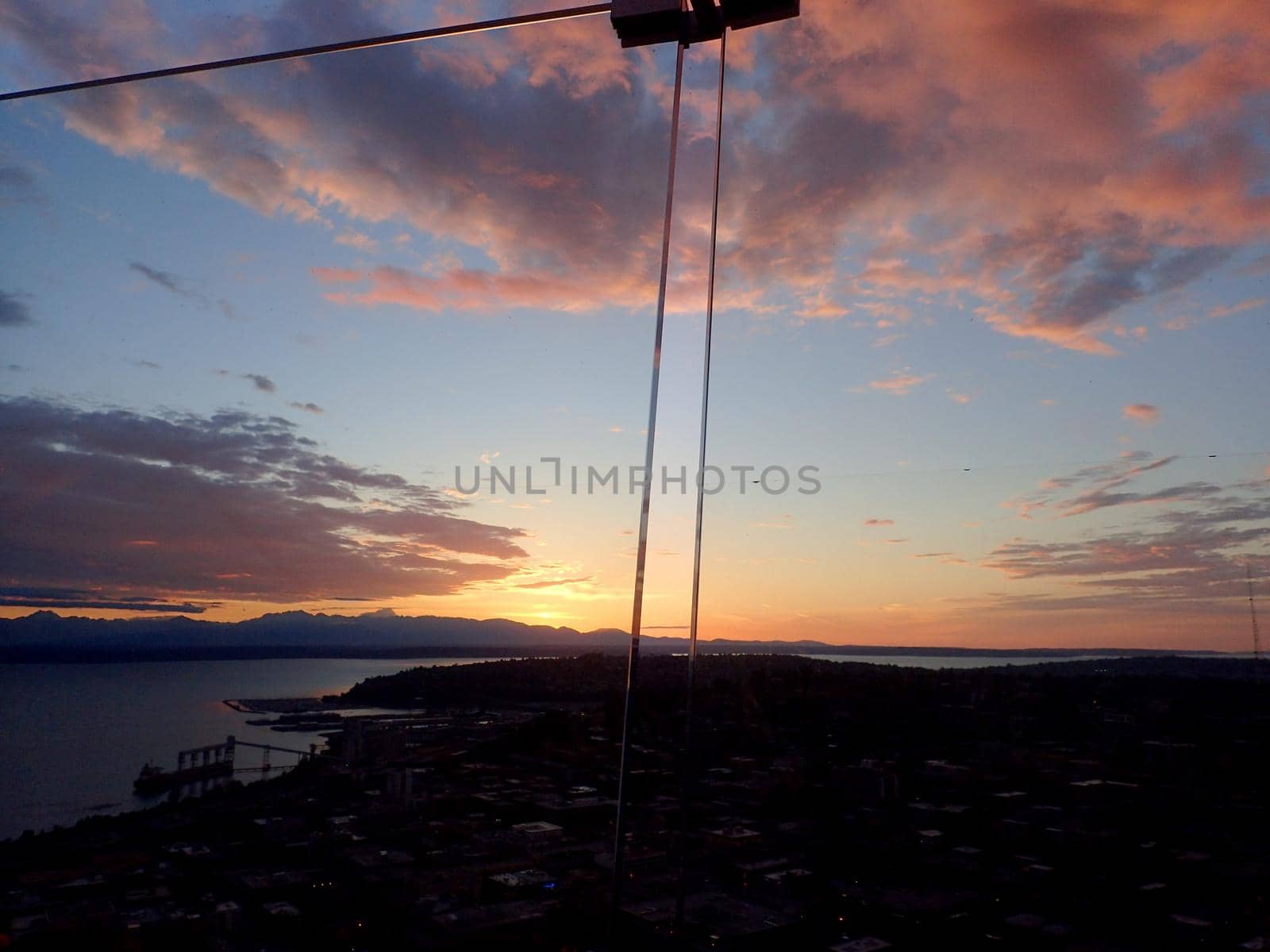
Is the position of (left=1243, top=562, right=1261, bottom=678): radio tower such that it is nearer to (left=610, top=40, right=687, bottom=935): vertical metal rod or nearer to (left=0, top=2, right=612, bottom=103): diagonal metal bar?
(left=610, top=40, right=687, bottom=935): vertical metal rod

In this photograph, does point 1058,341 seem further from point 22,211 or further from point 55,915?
point 22,211

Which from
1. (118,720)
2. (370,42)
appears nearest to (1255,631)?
(370,42)

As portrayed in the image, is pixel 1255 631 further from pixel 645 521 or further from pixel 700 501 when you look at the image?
pixel 645 521

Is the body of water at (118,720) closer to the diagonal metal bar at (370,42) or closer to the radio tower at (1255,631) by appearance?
the diagonal metal bar at (370,42)

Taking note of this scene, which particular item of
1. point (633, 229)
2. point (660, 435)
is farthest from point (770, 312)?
point (660, 435)

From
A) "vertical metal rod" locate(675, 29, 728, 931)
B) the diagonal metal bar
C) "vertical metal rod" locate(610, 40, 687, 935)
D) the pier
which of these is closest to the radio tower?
"vertical metal rod" locate(675, 29, 728, 931)
